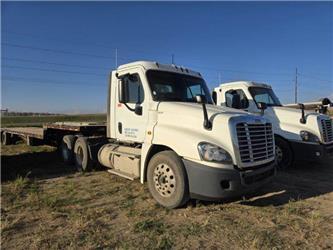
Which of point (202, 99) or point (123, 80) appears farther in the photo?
point (123, 80)

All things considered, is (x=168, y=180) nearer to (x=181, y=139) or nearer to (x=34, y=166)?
(x=181, y=139)

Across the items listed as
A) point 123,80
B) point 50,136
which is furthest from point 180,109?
point 50,136

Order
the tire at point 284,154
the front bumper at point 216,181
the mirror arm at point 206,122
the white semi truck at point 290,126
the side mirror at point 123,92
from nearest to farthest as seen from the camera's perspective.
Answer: the front bumper at point 216,181
the mirror arm at point 206,122
the side mirror at point 123,92
the white semi truck at point 290,126
the tire at point 284,154

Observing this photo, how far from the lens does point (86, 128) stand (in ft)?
32.6

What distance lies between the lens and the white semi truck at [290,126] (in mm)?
8969

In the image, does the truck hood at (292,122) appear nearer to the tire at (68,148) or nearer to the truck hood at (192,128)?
the truck hood at (192,128)

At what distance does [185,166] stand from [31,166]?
6.18m

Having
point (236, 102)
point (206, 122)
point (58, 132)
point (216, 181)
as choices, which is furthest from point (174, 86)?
point (58, 132)

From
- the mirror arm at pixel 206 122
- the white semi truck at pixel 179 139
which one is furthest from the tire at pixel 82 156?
the mirror arm at pixel 206 122

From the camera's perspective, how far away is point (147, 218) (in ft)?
17.3

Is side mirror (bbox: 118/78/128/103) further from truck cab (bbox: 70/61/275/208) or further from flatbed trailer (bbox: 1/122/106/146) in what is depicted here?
flatbed trailer (bbox: 1/122/106/146)

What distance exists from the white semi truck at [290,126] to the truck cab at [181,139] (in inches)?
85.5

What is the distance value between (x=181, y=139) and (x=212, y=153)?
2.05 ft

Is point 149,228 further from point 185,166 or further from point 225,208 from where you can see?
point 225,208
